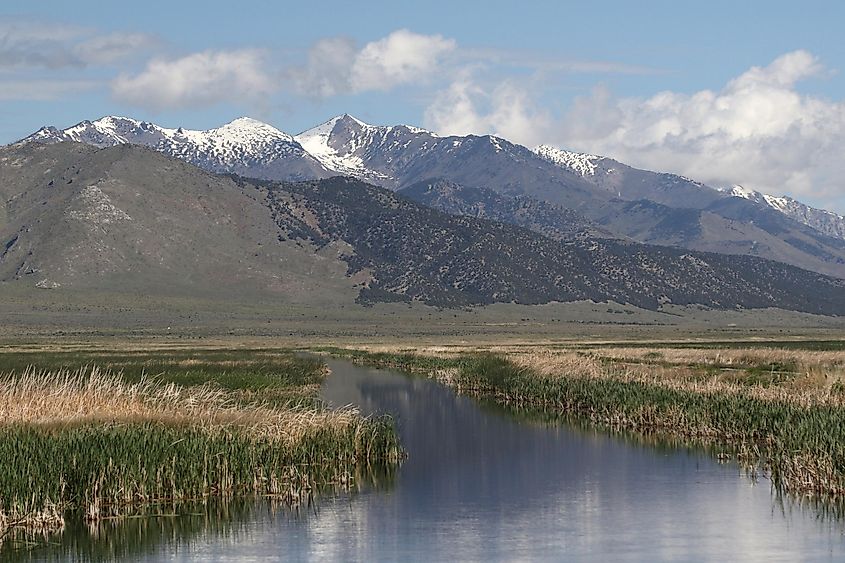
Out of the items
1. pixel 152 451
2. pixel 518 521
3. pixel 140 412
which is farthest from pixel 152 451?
pixel 518 521

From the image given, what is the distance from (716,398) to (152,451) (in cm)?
3051

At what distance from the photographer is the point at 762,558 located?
105 feet

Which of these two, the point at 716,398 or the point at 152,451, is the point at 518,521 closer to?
the point at 152,451

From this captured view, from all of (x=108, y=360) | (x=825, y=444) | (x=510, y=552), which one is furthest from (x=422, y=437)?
(x=108, y=360)

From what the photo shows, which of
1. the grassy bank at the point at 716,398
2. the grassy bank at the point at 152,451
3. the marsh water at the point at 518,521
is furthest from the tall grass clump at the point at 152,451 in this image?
the grassy bank at the point at 716,398

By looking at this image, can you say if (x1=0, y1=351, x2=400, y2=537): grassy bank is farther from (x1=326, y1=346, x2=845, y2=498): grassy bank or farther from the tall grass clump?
(x1=326, y1=346, x2=845, y2=498): grassy bank

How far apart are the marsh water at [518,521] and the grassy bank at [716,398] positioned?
1924 millimetres

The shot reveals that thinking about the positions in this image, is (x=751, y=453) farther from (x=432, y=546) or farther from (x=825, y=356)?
(x=825, y=356)

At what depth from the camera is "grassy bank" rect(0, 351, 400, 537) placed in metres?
35.8

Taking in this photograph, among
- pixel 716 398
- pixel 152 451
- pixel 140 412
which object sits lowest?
pixel 152 451

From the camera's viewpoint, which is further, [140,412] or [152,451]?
[140,412]

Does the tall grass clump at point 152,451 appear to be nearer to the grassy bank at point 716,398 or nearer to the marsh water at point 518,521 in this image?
the marsh water at point 518,521

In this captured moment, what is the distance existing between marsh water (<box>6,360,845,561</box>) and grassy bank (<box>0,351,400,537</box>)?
137cm

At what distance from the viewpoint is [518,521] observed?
37156 mm
